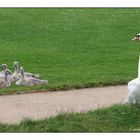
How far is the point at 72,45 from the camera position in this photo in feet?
62.8

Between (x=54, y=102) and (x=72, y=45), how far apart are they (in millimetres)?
8497

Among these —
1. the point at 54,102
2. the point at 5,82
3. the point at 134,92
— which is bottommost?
the point at 54,102

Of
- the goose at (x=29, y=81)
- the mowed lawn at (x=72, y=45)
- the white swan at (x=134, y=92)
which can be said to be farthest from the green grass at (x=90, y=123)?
the goose at (x=29, y=81)

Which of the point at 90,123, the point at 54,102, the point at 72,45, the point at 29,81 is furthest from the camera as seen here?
the point at 72,45

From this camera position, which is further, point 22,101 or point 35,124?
point 22,101


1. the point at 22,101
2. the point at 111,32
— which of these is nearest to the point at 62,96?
the point at 22,101

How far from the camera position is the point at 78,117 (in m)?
9.03

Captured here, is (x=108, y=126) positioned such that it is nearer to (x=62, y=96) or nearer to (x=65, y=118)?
(x=65, y=118)

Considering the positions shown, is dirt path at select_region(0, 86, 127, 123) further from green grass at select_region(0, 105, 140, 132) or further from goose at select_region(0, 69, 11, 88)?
goose at select_region(0, 69, 11, 88)

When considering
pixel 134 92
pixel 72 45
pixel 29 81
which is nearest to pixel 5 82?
pixel 29 81

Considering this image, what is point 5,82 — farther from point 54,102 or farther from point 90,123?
point 90,123

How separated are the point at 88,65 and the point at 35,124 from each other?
708 cm

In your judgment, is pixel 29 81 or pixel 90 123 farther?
pixel 29 81

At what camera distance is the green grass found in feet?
27.7
